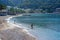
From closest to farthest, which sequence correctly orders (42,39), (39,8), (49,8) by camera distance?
(42,39) < (49,8) < (39,8)

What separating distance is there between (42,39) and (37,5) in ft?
487

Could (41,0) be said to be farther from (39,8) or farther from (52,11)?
(52,11)

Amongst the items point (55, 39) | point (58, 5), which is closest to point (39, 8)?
point (58, 5)

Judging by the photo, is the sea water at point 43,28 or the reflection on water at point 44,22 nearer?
the sea water at point 43,28

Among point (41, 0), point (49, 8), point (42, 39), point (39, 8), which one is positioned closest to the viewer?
point (42, 39)

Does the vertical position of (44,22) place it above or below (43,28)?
below

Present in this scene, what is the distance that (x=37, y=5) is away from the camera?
570 feet

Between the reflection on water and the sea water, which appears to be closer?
the sea water

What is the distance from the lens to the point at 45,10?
160250 millimetres

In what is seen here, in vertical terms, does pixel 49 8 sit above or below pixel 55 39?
below

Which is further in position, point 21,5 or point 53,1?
point 21,5

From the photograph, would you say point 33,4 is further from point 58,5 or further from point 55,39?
point 55,39

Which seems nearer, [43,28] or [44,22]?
[43,28]

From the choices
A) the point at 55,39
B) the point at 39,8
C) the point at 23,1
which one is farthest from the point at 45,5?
the point at 55,39
